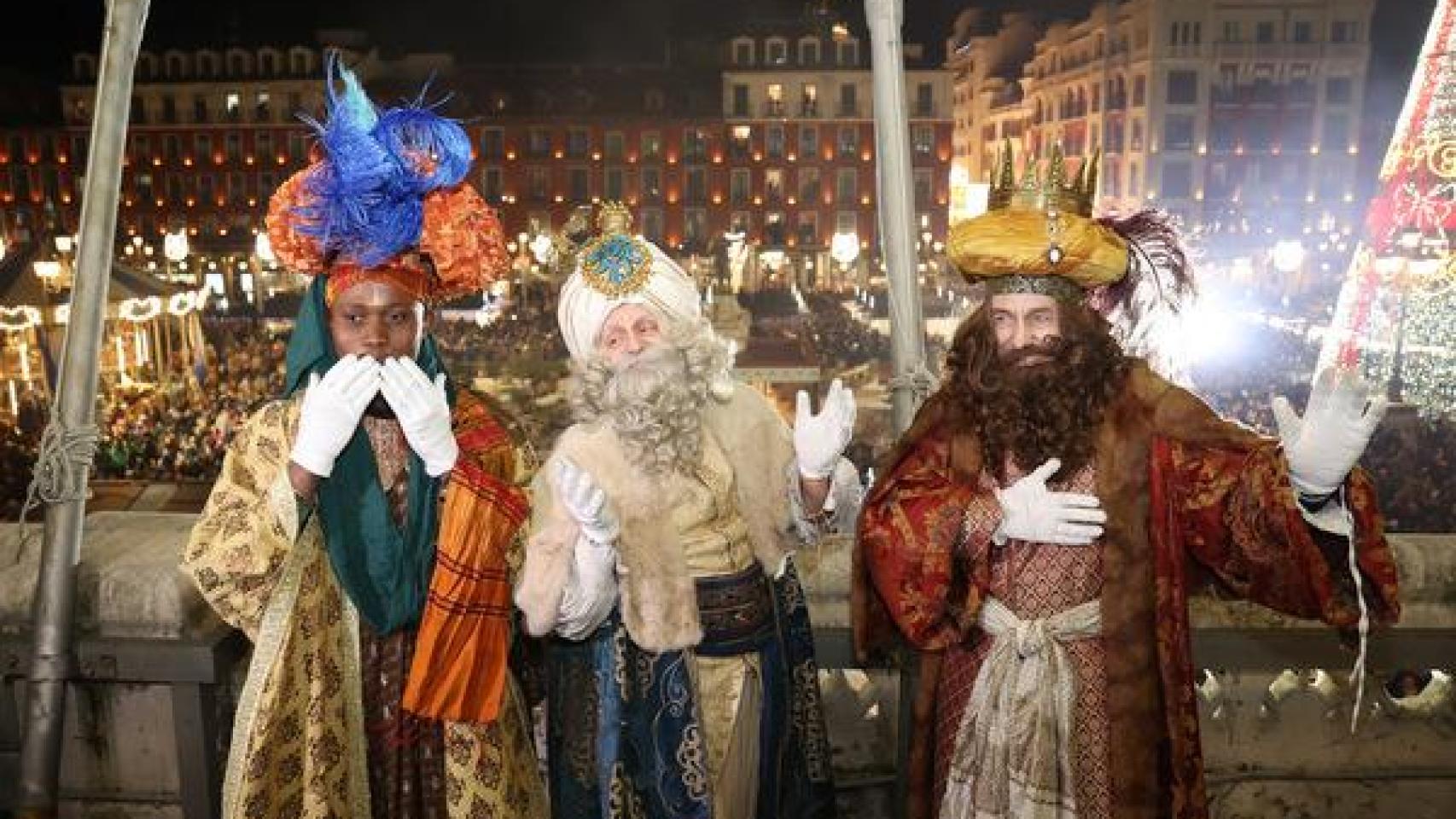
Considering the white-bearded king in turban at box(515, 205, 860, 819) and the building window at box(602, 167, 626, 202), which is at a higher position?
the building window at box(602, 167, 626, 202)

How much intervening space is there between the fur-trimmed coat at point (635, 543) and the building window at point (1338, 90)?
55.4m

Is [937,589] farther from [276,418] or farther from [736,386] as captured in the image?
[276,418]

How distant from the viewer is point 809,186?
50.7 m

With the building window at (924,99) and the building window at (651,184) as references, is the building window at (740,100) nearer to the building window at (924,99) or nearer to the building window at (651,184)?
the building window at (651,184)

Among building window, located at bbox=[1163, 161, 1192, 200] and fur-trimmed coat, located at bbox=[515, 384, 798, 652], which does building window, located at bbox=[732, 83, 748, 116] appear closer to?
building window, located at bbox=[1163, 161, 1192, 200]

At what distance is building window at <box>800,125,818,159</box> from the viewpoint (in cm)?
4975

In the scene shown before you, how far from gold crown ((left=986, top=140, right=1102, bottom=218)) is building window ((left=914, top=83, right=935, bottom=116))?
49129 millimetres

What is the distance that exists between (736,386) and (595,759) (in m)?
1.10

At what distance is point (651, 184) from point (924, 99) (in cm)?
1311

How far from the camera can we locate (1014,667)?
2.79m

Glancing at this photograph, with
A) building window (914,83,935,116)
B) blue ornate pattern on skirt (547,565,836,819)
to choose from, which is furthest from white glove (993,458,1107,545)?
building window (914,83,935,116)

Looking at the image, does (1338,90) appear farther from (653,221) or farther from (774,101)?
(653,221)

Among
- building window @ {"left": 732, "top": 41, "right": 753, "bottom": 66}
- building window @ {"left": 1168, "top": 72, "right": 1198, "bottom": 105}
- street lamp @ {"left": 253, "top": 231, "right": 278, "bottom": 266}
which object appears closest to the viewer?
street lamp @ {"left": 253, "top": 231, "right": 278, "bottom": 266}

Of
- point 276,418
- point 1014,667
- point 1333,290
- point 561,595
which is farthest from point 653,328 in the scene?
point 1333,290
